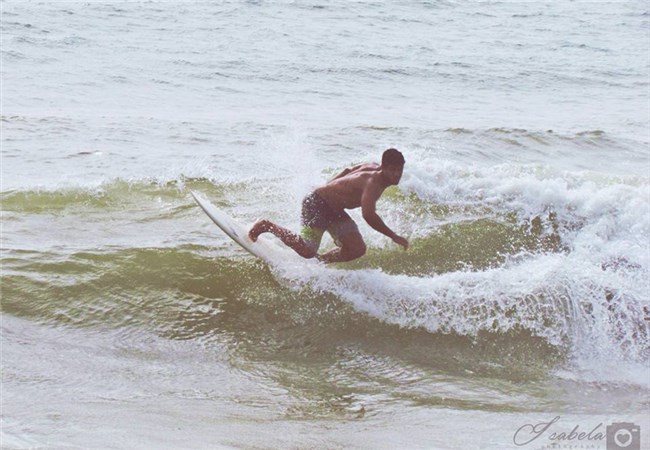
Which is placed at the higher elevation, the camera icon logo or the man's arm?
the man's arm

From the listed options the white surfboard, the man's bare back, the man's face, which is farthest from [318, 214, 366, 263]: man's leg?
the man's face

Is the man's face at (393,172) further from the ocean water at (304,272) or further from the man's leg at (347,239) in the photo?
the ocean water at (304,272)

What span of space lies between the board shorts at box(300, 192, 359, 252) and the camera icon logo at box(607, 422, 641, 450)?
2835 millimetres

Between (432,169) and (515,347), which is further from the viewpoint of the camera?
(432,169)

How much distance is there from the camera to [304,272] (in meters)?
7.70

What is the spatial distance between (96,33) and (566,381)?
643 inches

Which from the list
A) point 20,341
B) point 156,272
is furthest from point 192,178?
point 20,341

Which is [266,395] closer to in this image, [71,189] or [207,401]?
[207,401]

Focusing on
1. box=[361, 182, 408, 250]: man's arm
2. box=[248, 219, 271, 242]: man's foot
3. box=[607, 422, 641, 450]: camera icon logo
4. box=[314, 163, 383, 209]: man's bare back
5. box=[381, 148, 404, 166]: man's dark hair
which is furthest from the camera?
box=[248, 219, 271, 242]: man's foot

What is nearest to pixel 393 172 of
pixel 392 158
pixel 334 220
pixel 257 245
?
pixel 392 158

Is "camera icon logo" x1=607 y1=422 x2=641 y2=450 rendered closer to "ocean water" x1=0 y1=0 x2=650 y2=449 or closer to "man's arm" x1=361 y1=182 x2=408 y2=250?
"ocean water" x1=0 y1=0 x2=650 y2=449

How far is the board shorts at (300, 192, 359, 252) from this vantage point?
7.41 m

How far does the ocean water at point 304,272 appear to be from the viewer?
556 centimetres

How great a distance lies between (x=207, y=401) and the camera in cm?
566
